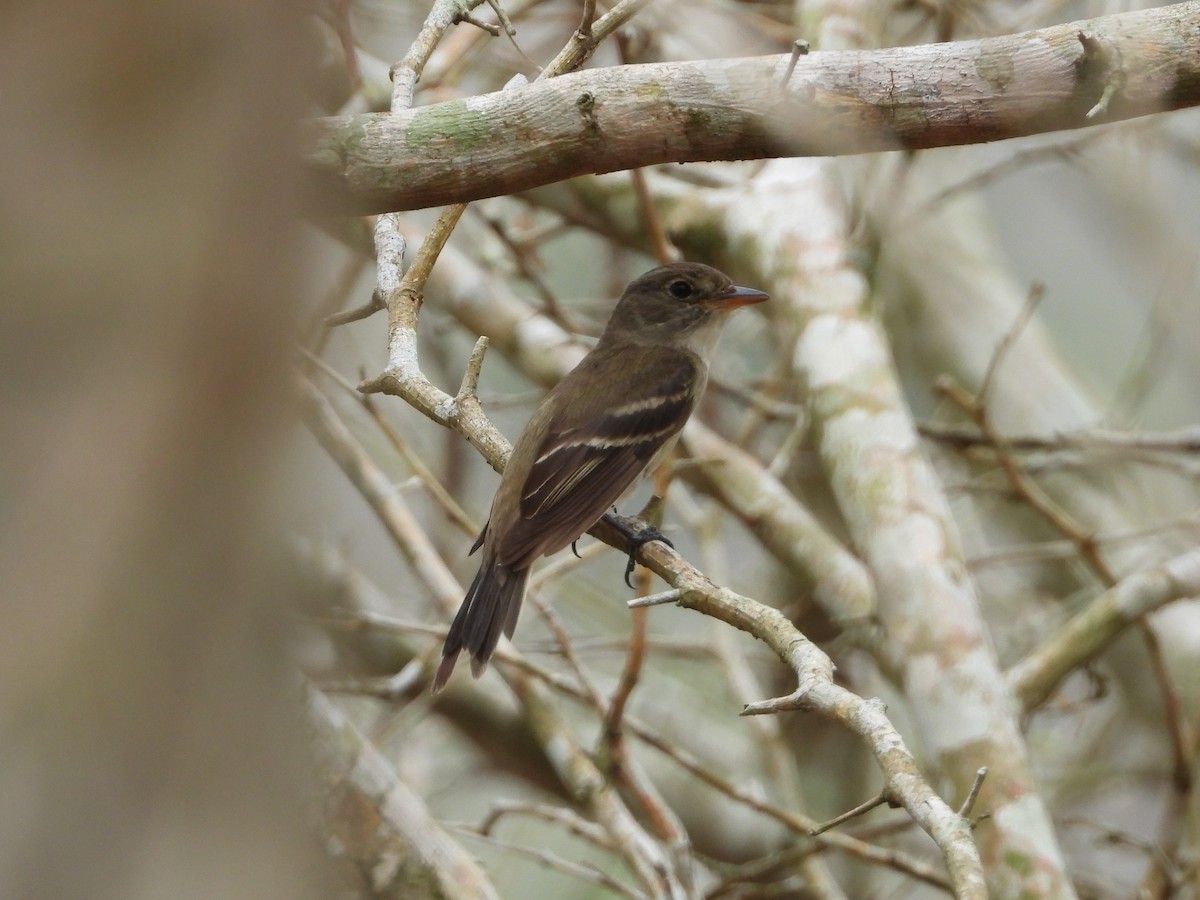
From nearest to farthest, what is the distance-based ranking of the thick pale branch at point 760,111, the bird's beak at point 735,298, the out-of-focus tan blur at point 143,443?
the out-of-focus tan blur at point 143,443 → the thick pale branch at point 760,111 → the bird's beak at point 735,298

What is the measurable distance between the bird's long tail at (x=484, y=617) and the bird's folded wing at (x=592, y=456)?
8 cm

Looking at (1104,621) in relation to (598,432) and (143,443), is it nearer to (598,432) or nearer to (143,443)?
(598,432)

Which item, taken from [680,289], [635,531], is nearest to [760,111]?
[635,531]

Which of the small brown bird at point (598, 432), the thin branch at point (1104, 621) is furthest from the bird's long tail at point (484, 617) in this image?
the thin branch at point (1104, 621)

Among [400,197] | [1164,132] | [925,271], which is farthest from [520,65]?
[400,197]

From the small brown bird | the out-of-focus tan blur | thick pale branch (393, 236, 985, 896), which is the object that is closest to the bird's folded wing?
the small brown bird

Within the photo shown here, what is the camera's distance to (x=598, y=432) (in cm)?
489

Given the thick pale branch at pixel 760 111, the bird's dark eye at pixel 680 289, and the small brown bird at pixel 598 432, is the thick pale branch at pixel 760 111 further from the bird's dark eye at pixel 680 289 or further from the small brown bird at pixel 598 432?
the bird's dark eye at pixel 680 289

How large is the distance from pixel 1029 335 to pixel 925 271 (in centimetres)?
71

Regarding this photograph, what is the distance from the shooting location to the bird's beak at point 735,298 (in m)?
5.36

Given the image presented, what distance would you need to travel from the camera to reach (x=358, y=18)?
7.04m

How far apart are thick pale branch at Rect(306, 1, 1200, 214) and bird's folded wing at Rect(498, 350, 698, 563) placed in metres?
1.47

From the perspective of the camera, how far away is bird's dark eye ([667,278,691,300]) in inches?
216

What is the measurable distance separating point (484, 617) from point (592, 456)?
31.6 inches
